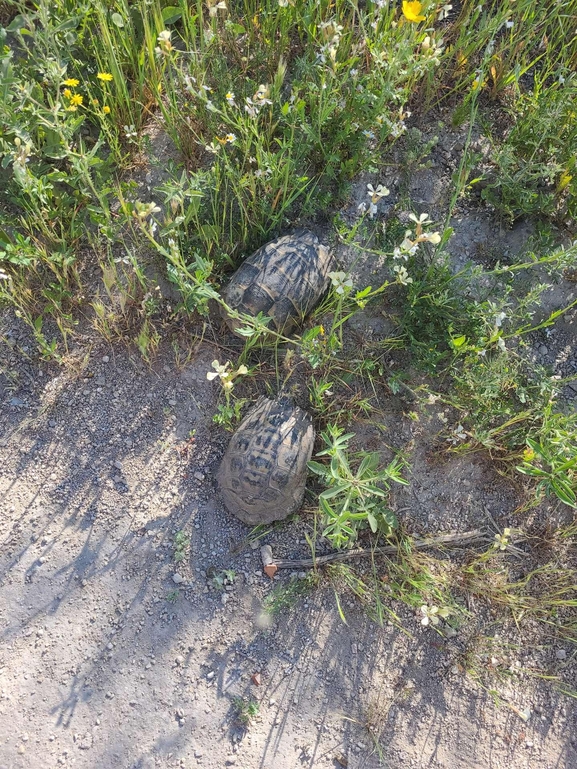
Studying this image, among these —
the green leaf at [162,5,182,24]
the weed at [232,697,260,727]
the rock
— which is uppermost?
the green leaf at [162,5,182,24]

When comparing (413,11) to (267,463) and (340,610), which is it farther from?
(340,610)

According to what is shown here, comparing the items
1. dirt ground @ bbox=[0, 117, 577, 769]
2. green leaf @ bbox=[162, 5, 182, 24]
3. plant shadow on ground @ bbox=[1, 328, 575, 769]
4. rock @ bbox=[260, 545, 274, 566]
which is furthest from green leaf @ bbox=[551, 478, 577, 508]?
green leaf @ bbox=[162, 5, 182, 24]

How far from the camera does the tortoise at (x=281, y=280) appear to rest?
8.49 feet

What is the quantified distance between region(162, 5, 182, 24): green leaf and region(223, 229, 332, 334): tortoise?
129cm

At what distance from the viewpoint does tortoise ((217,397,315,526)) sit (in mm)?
2512

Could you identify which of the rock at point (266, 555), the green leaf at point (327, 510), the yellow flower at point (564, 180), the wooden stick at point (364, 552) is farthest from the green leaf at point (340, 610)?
the yellow flower at point (564, 180)

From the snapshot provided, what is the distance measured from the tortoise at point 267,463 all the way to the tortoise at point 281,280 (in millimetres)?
439

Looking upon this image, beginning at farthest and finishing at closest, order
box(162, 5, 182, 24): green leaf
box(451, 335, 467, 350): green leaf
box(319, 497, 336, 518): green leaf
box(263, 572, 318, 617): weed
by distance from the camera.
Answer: box(162, 5, 182, 24): green leaf
box(263, 572, 318, 617): weed
box(451, 335, 467, 350): green leaf
box(319, 497, 336, 518): green leaf

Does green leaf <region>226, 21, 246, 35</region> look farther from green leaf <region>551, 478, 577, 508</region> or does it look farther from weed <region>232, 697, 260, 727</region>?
weed <region>232, 697, 260, 727</region>

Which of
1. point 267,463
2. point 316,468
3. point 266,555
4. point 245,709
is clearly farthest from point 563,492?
point 245,709

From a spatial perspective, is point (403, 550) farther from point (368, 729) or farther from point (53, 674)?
point (53, 674)

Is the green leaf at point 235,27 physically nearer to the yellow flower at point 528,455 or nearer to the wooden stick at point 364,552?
the yellow flower at point 528,455

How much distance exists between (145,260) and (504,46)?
215 cm

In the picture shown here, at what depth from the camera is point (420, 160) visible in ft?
9.75
